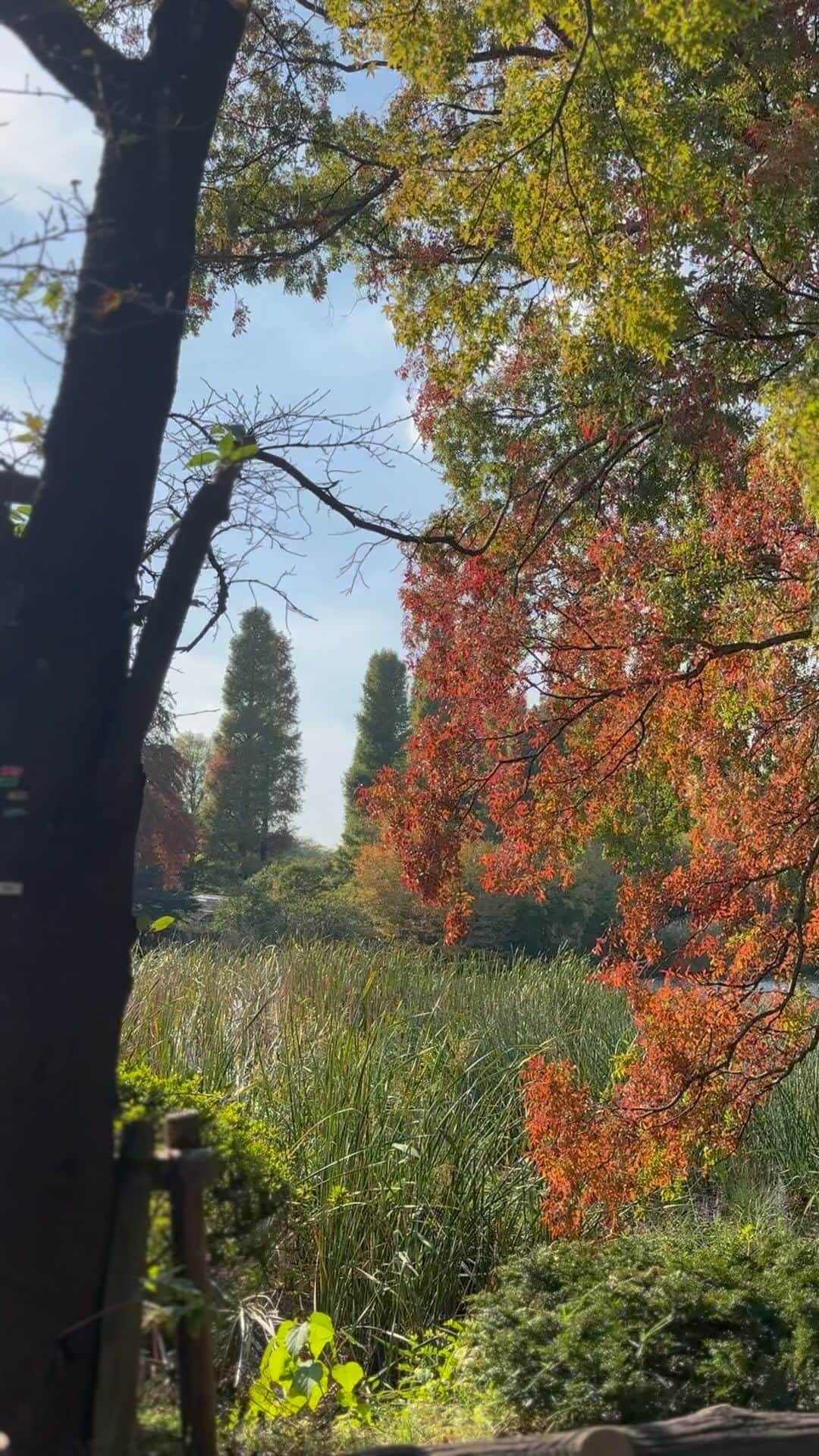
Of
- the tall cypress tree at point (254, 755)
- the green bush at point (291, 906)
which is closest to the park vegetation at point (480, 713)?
the green bush at point (291, 906)

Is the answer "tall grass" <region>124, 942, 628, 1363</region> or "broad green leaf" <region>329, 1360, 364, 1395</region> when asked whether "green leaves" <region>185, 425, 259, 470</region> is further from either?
"tall grass" <region>124, 942, 628, 1363</region>

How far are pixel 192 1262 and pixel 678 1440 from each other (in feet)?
3.75

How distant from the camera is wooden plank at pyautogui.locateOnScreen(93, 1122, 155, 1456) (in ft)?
6.40

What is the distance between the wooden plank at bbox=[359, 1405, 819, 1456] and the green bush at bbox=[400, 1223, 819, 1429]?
145 cm

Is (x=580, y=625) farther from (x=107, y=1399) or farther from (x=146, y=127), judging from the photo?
(x=107, y=1399)

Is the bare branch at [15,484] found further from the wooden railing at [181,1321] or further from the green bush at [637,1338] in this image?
the green bush at [637,1338]

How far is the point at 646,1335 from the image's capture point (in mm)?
4211

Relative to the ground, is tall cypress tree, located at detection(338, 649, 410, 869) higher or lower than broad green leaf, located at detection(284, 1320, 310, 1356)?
higher

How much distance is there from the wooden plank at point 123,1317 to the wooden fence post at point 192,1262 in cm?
5

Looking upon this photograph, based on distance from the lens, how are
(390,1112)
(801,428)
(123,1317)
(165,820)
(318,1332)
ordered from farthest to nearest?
(165,820) < (390,1112) < (318,1332) < (801,428) < (123,1317)

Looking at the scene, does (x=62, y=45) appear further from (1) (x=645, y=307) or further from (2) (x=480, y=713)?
(2) (x=480, y=713)

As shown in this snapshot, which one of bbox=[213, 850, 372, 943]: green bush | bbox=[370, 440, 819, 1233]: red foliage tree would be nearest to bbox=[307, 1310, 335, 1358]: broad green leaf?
bbox=[370, 440, 819, 1233]: red foliage tree

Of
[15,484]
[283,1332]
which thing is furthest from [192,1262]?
[283,1332]

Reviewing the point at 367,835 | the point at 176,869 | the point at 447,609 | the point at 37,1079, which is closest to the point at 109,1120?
the point at 37,1079
